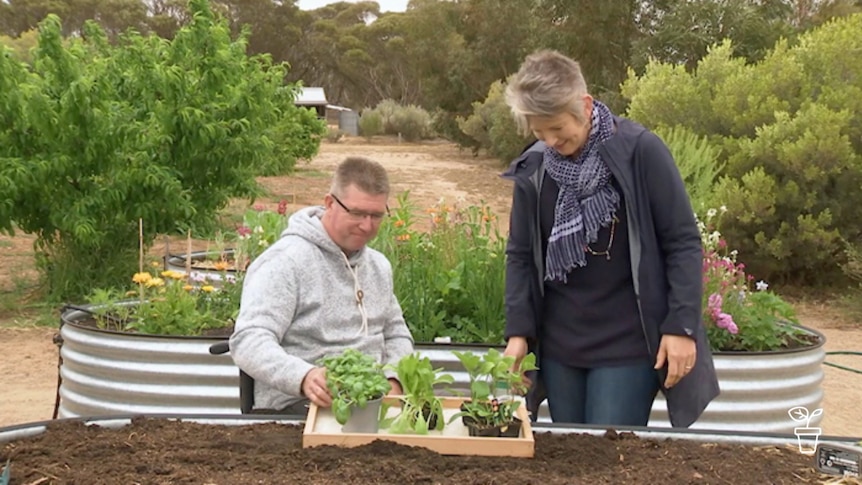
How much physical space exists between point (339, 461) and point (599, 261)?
93 centimetres

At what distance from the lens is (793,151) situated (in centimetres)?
849

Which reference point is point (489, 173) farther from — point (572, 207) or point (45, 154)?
point (572, 207)

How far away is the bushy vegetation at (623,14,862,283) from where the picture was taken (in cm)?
859

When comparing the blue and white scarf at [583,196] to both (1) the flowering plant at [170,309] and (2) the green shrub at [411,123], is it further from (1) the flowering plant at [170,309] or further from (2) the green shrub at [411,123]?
(2) the green shrub at [411,123]

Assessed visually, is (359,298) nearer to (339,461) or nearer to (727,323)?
(339,461)

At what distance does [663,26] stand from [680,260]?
16131 millimetres

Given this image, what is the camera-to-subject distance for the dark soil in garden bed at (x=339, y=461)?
1.71 metres

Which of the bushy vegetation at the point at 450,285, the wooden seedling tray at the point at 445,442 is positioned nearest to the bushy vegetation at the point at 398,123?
the bushy vegetation at the point at 450,285

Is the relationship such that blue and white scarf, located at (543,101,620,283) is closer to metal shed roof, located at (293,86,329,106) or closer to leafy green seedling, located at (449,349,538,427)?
leafy green seedling, located at (449,349,538,427)

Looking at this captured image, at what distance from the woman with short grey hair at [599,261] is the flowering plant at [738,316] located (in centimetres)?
147

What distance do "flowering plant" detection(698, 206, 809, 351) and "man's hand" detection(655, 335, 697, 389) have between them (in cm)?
152

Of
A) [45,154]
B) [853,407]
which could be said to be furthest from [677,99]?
[45,154]

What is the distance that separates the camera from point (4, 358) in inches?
245

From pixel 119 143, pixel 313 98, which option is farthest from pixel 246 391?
pixel 313 98
